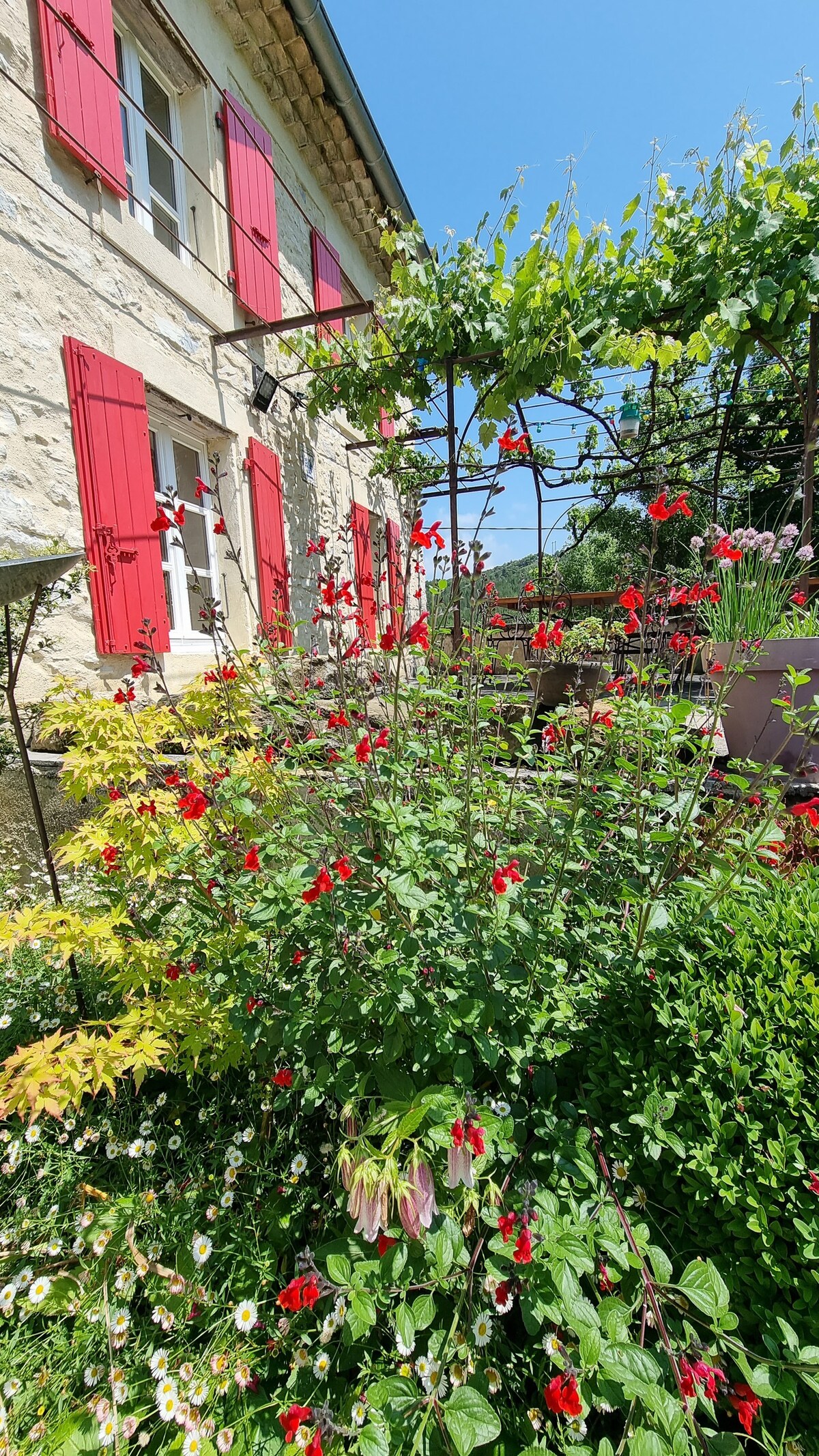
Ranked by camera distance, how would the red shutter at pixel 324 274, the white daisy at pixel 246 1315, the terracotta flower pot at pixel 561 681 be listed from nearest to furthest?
1. the white daisy at pixel 246 1315
2. the terracotta flower pot at pixel 561 681
3. the red shutter at pixel 324 274

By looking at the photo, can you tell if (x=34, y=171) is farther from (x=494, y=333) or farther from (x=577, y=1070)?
(x=577, y=1070)

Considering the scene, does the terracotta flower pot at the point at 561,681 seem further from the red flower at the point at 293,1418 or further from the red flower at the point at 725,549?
the red flower at the point at 293,1418

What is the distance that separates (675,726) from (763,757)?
159 cm

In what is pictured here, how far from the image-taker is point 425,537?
1.39m

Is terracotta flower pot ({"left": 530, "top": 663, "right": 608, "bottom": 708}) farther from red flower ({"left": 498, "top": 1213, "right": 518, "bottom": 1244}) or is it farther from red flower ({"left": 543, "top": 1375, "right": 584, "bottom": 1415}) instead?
red flower ({"left": 543, "top": 1375, "right": 584, "bottom": 1415})

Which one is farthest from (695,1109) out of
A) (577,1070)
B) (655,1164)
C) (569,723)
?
(569,723)

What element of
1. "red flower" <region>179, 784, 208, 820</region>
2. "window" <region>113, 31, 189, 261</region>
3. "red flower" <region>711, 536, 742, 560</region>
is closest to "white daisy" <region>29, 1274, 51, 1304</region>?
"red flower" <region>179, 784, 208, 820</region>

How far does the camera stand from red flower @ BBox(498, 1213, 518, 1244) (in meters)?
0.98

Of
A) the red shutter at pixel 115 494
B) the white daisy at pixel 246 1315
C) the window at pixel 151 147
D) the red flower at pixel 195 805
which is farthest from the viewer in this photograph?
the window at pixel 151 147

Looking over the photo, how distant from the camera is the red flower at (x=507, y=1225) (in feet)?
3.23

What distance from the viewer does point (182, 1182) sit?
5.09 ft

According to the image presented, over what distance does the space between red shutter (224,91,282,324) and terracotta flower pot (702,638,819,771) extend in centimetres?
434

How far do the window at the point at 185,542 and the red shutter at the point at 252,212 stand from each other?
126cm

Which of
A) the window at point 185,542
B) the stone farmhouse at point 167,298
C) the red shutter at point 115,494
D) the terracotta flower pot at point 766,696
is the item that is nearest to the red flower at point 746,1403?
the stone farmhouse at point 167,298
